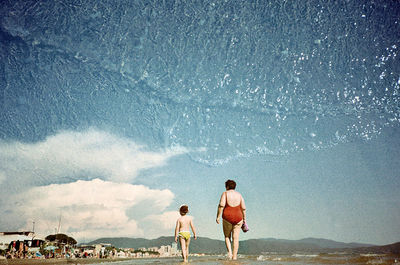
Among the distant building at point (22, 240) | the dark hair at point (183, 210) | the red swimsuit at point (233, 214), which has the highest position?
the distant building at point (22, 240)

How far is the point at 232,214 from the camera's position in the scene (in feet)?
23.3

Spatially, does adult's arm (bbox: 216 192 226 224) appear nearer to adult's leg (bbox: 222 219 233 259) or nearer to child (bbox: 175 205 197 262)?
adult's leg (bbox: 222 219 233 259)

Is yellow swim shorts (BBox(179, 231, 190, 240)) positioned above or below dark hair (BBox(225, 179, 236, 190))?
below

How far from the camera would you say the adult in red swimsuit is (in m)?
7.13

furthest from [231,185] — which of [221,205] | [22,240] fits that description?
[22,240]

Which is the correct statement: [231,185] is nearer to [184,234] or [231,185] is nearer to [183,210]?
[183,210]

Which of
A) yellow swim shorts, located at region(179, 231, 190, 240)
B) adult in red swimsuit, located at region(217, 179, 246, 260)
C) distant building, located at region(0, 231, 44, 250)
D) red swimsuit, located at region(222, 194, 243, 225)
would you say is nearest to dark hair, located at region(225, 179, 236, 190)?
adult in red swimsuit, located at region(217, 179, 246, 260)

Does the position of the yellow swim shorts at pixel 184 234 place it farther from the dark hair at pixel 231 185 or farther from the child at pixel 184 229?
the dark hair at pixel 231 185

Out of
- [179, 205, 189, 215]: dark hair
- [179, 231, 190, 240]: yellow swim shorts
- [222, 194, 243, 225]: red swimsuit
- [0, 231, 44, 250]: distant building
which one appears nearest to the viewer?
[222, 194, 243, 225]: red swimsuit

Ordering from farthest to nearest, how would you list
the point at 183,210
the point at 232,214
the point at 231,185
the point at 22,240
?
the point at 22,240 < the point at 183,210 < the point at 231,185 < the point at 232,214

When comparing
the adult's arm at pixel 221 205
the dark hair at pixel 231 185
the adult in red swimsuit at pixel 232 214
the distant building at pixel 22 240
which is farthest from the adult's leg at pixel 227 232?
the distant building at pixel 22 240

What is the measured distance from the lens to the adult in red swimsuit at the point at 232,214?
23.4 feet

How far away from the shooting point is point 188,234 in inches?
337

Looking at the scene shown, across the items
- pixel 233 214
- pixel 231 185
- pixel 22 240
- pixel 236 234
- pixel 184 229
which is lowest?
pixel 236 234
